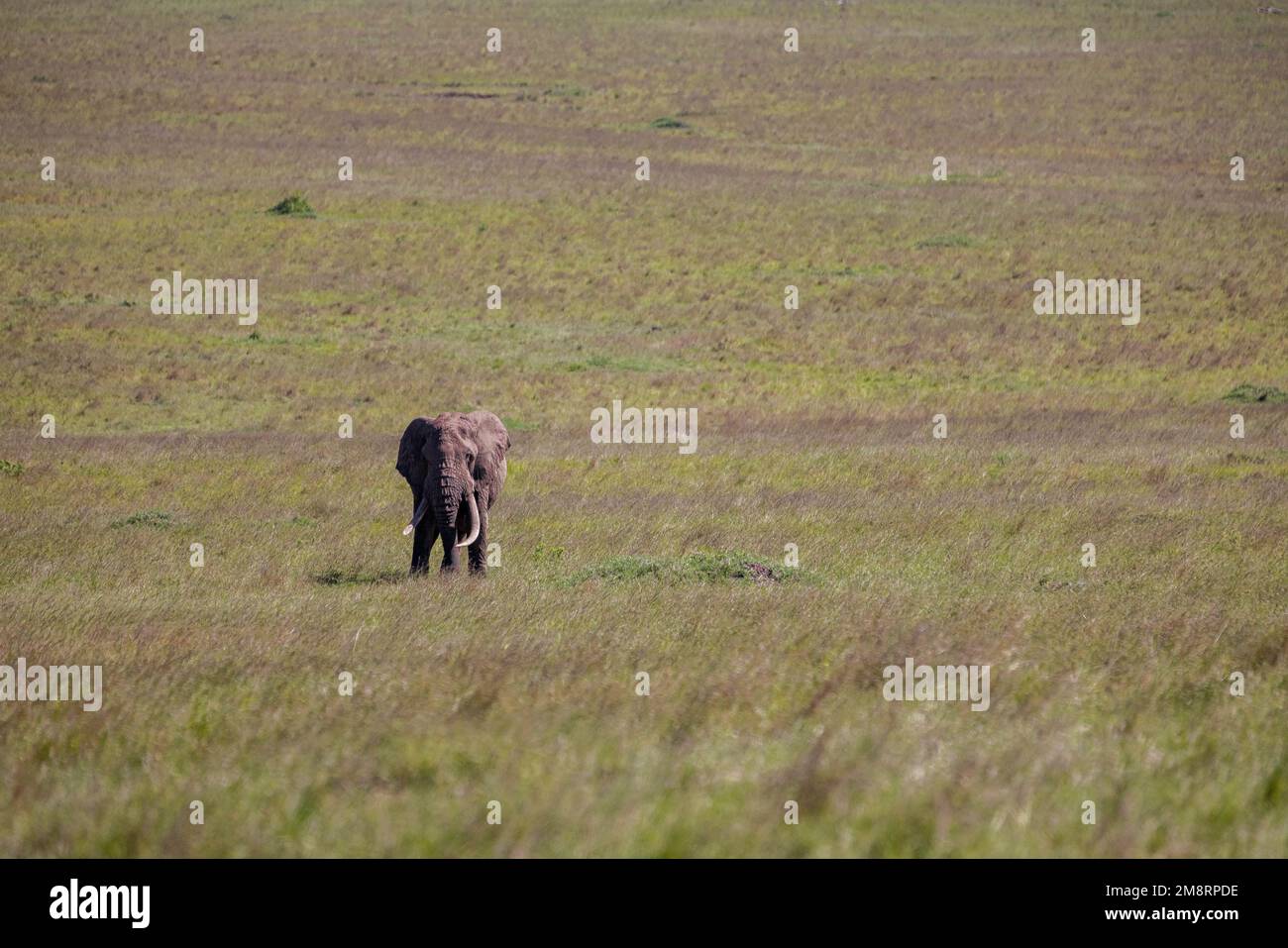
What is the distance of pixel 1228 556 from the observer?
609 inches

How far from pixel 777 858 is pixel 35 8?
370 feet

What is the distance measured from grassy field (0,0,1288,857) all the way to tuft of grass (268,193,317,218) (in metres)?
1.69

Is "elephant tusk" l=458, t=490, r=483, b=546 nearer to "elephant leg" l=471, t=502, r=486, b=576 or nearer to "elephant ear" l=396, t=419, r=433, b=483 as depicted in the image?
"elephant leg" l=471, t=502, r=486, b=576

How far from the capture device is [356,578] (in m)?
16.2

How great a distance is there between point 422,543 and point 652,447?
12.3 m

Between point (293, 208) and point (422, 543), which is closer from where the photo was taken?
point (422, 543)

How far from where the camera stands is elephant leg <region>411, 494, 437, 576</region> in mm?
16397

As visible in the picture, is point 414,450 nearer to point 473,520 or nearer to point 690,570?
point 473,520

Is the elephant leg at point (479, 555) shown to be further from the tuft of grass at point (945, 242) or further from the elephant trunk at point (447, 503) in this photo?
the tuft of grass at point (945, 242)

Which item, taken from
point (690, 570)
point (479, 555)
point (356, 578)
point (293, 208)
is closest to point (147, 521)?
point (356, 578)

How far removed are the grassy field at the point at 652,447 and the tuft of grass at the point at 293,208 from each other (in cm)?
169

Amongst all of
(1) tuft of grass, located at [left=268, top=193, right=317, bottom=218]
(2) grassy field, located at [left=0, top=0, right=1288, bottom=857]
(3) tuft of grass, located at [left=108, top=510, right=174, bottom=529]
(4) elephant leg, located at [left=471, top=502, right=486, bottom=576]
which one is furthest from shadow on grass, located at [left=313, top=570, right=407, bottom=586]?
(1) tuft of grass, located at [left=268, top=193, right=317, bottom=218]

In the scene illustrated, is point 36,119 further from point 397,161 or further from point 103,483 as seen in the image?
point 103,483

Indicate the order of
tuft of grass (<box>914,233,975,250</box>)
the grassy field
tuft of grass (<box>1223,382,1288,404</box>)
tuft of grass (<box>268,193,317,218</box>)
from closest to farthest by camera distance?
1. the grassy field
2. tuft of grass (<box>1223,382,1288,404</box>)
3. tuft of grass (<box>914,233,975,250</box>)
4. tuft of grass (<box>268,193,317,218</box>)
